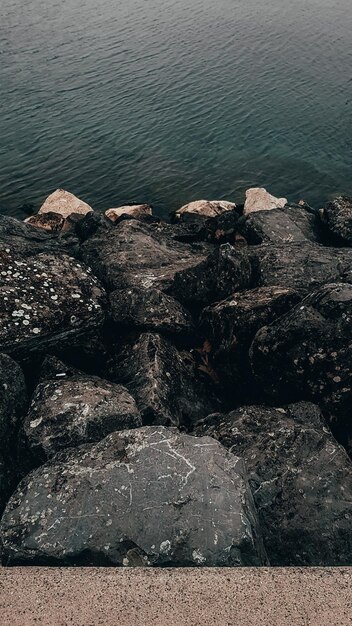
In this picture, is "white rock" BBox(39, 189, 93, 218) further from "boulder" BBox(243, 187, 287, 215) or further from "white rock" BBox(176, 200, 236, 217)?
"boulder" BBox(243, 187, 287, 215)

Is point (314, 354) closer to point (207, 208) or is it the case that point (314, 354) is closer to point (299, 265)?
point (299, 265)

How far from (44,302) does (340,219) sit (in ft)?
32.6

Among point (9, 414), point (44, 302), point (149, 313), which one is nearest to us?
point (9, 414)

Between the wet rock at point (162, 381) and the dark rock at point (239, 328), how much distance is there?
41 cm

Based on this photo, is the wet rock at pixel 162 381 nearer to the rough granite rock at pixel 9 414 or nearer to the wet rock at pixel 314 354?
the wet rock at pixel 314 354

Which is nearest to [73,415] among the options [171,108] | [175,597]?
[175,597]

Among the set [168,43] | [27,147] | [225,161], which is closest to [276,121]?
[225,161]

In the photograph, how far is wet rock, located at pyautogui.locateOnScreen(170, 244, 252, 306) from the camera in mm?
9508

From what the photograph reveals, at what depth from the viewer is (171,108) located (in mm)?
33562

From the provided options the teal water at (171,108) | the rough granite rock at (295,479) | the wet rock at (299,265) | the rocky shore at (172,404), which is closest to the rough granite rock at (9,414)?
the rocky shore at (172,404)

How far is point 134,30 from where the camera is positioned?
52.8m

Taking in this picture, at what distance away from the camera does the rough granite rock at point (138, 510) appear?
4645 millimetres

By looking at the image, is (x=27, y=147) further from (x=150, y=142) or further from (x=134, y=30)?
(x=134, y=30)

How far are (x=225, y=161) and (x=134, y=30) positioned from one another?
115 feet
